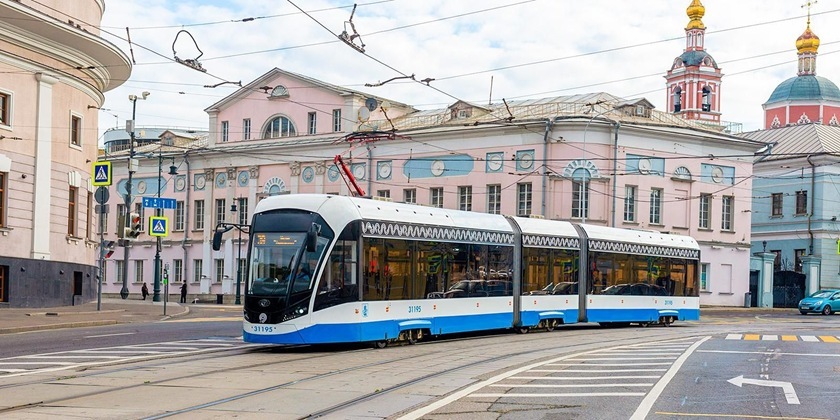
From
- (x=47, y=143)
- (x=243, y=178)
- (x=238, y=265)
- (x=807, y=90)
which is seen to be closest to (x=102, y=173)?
(x=47, y=143)

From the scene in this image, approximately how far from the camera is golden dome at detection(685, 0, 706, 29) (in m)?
90.9

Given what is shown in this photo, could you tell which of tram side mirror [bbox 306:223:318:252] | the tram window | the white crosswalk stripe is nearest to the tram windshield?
the tram window

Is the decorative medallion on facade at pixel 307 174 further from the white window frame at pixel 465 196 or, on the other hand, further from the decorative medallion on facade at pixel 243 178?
the white window frame at pixel 465 196

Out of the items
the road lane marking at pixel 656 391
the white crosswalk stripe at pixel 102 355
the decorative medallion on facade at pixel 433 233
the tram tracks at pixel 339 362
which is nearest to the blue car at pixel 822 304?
the tram tracks at pixel 339 362

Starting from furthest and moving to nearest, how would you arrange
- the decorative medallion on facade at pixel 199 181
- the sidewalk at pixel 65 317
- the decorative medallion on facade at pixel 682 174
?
the decorative medallion on facade at pixel 199 181, the decorative medallion on facade at pixel 682 174, the sidewalk at pixel 65 317

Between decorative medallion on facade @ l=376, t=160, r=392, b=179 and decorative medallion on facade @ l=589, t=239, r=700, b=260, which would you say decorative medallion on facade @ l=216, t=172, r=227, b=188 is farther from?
decorative medallion on facade @ l=589, t=239, r=700, b=260

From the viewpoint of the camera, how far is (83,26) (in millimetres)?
40125

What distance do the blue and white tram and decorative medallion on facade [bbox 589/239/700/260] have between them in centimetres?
5

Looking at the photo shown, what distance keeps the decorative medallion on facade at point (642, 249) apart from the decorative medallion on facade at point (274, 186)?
3188 cm

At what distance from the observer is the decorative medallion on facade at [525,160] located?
5517cm

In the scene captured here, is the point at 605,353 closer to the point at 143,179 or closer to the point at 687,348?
the point at 687,348

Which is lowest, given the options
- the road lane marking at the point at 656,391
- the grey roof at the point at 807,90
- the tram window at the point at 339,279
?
the road lane marking at the point at 656,391

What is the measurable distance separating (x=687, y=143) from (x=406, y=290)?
37.9 m

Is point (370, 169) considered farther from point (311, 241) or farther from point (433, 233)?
Result: point (311, 241)
